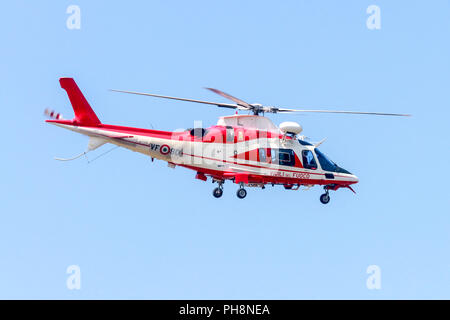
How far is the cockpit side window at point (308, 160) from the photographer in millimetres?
52656

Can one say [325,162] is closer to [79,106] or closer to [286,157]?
[286,157]

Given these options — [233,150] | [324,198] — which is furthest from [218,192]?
[324,198]

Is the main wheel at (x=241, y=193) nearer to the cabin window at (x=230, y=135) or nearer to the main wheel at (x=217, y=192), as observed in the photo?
the main wheel at (x=217, y=192)

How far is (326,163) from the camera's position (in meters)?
53.5

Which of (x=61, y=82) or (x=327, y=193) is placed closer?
(x=61, y=82)

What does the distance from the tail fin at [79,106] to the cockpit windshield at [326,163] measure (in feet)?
41.6

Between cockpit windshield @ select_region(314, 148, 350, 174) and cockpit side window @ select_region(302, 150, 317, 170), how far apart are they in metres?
0.46

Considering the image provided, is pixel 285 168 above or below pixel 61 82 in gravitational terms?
below

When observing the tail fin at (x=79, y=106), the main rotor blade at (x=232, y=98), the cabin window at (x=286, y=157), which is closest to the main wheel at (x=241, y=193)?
the cabin window at (x=286, y=157)

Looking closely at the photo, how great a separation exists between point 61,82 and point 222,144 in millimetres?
9049

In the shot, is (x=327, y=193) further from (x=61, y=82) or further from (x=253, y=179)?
(x=61, y=82)

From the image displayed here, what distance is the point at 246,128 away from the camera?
51062 mm

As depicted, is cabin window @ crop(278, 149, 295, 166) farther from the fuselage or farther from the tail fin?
the tail fin

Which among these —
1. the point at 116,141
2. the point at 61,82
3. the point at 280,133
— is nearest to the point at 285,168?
the point at 280,133
